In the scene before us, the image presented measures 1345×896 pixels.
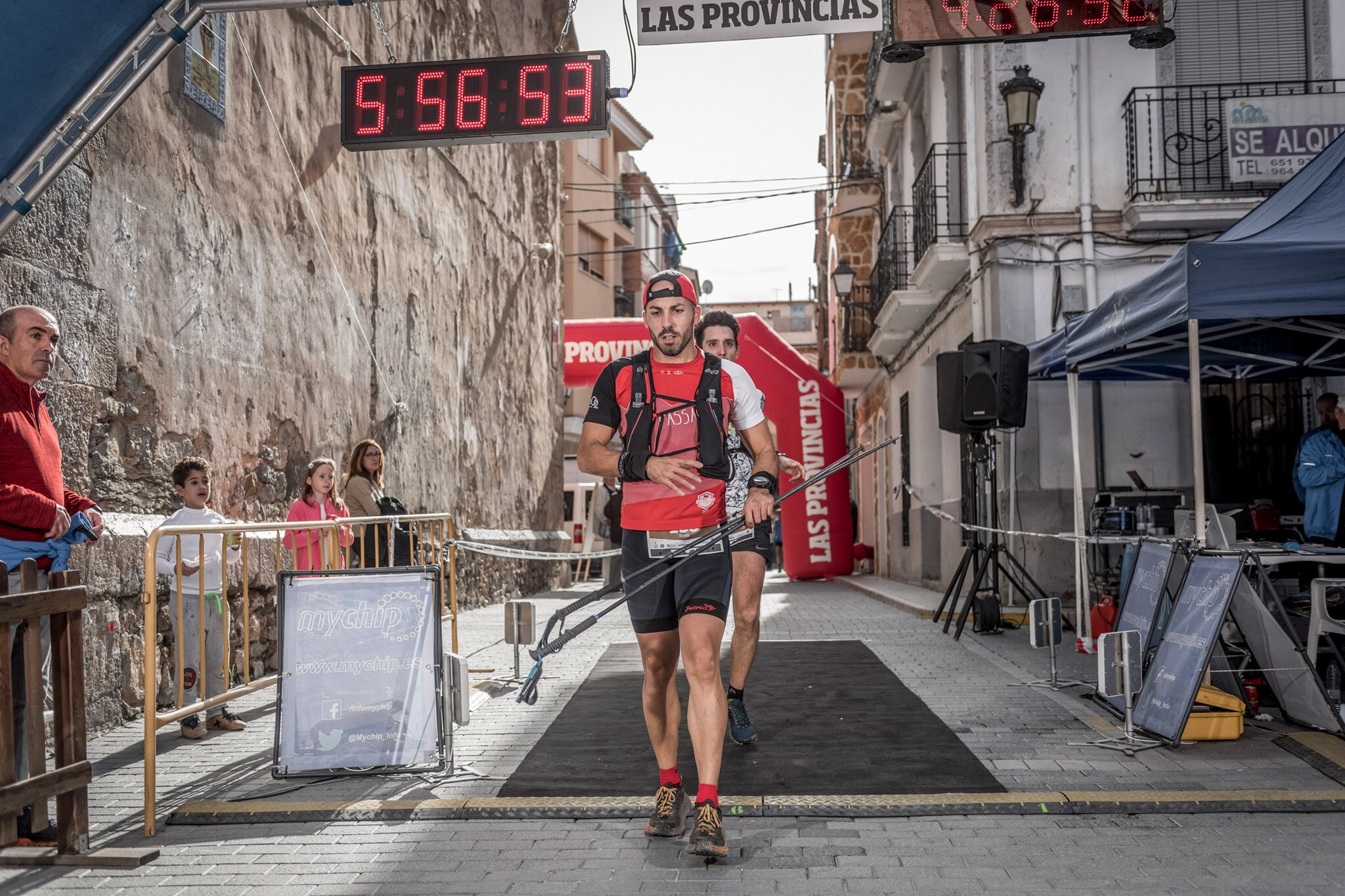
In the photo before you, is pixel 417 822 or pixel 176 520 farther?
pixel 176 520

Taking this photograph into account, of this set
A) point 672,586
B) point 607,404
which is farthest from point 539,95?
point 672,586

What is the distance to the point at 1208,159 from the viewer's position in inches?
509

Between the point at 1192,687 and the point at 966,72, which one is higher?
the point at 966,72

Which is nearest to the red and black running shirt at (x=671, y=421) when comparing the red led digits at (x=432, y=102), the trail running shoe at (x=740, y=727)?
the trail running shoe at (x=740, y=727)

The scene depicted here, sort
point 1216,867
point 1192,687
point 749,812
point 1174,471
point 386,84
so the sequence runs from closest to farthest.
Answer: point 1216,867
point 749,812
point 1192,687
point 386,84
point 1174,471

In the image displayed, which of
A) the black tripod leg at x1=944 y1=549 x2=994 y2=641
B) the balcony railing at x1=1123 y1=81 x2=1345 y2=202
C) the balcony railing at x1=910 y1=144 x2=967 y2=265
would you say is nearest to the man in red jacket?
the black tripod leg at x1=944 y1=549 x2=994 y2=641

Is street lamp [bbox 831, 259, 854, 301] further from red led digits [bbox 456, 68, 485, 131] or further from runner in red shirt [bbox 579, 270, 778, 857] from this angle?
runner in red shirt [bbox 579, 270, 778, 857]

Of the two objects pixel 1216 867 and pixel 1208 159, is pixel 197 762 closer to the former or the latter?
pixel 1216 867

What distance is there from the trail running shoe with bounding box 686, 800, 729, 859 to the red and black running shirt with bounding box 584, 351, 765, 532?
0.96m

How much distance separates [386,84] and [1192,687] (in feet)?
20.3

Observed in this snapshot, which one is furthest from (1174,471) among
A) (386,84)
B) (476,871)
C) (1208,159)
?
(476,871)

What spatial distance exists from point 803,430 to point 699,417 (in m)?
17.0

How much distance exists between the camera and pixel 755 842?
4301mm

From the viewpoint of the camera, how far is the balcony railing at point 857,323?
24094 millimetres
